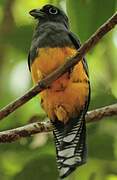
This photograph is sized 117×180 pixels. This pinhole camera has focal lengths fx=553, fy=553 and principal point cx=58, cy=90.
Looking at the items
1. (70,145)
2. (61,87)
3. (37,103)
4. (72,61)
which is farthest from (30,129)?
(37,103)

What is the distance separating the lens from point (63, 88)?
3.09 m

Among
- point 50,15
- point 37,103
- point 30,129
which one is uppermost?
point 50,15

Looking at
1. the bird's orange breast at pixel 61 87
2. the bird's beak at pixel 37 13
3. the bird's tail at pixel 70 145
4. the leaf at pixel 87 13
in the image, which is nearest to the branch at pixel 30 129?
the bird's tail at pixel 70 145

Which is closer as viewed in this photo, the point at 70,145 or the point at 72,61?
the point at 72,61

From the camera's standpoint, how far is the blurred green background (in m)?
2.85

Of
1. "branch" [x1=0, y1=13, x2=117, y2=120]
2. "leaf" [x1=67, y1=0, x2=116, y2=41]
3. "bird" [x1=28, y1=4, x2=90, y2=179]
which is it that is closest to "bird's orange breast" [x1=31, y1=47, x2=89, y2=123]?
"bird" [x1=28, y1=4, x2=90, y2=179]

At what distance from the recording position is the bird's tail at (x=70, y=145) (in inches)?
107

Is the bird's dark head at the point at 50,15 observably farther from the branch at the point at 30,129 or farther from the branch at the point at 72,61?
the branch at the point at 72,61

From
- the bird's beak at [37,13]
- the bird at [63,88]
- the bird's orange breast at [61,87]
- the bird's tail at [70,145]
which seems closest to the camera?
the bird's tail at [70,145]

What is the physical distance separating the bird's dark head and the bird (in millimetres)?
258

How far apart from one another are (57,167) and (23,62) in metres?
1.13

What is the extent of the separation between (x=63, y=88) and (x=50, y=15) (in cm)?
73

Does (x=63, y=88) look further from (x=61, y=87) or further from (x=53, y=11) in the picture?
(x=53, y=11)

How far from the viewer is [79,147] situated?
113 inches
